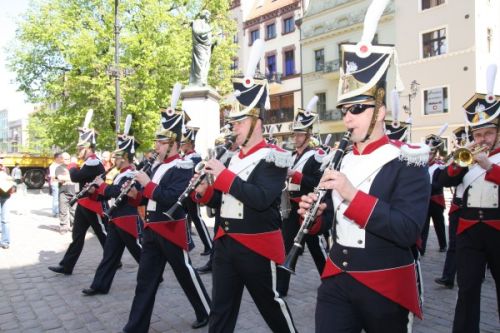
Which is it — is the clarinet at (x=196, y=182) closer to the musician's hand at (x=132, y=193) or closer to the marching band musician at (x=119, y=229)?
Answer: the musician's hand at (x=132, y=193)

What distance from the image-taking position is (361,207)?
103 inches

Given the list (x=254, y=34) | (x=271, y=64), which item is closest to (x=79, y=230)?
(x=271, y=64)

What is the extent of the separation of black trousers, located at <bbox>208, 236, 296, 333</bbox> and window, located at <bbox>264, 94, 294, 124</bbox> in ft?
115

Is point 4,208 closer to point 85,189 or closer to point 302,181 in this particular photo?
point 85,189

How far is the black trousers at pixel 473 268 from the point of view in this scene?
4211 millimetres

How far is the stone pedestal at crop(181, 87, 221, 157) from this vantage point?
1469cm

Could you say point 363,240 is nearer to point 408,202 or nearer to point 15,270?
point 408,202

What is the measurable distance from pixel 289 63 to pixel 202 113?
26233 mm

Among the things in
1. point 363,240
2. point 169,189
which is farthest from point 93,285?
point 363,240

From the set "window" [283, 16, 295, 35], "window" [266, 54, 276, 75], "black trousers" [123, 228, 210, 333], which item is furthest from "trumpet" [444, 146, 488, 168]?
"window" [266, 54, 276, 75]

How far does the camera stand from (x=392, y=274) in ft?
9.05

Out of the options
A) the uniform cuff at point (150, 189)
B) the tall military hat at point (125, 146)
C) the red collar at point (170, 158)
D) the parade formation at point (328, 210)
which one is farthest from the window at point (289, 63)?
the uniform cuff at point (150, 189)

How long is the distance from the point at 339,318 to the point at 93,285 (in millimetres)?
4589

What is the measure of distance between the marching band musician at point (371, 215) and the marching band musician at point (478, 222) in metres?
1.77
